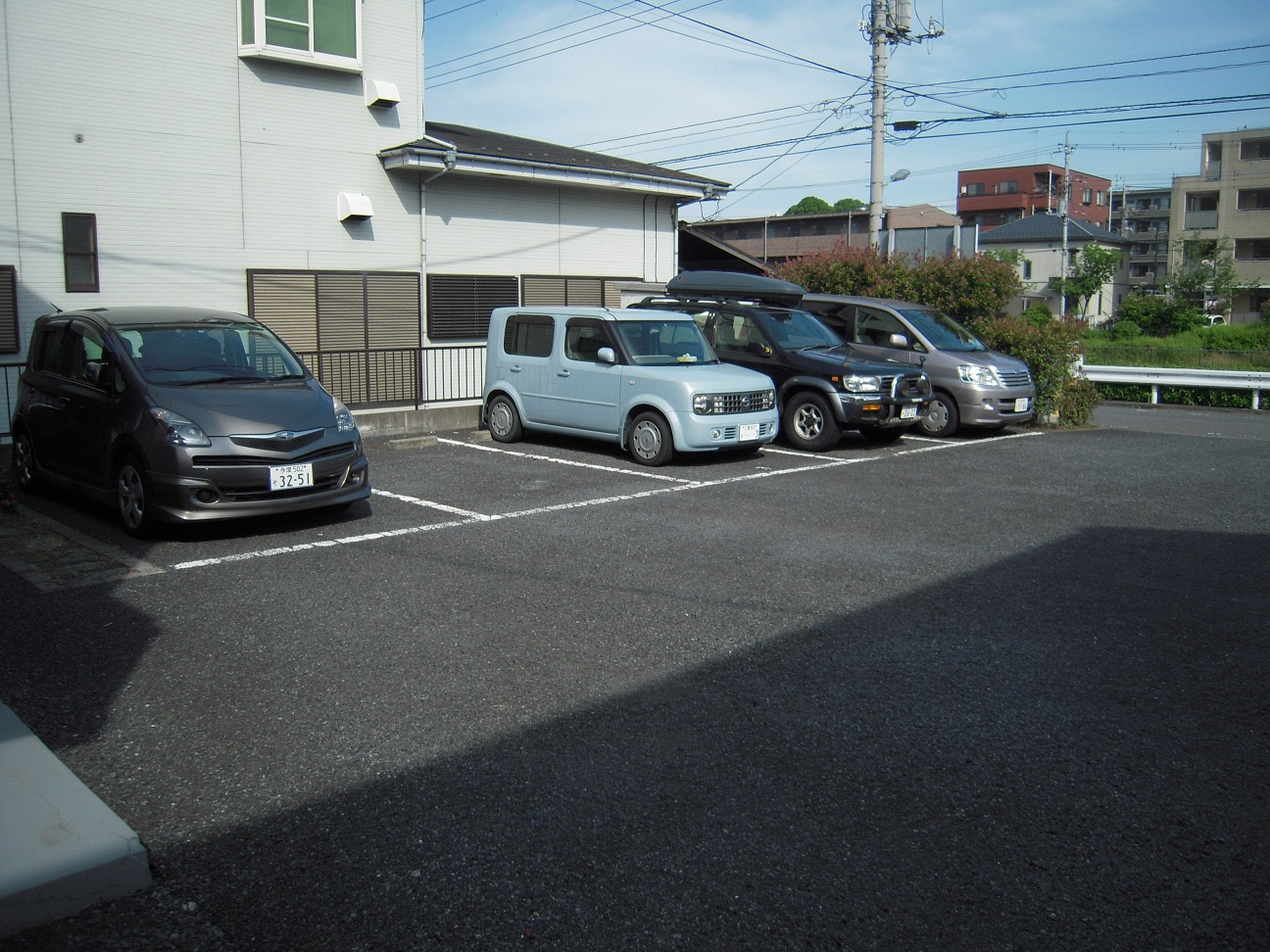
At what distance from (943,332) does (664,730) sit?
1178 cm

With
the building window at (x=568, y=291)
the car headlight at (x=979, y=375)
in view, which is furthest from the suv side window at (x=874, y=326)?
the building window at (x=568, y=291)

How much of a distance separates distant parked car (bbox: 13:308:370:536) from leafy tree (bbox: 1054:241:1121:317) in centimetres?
5453

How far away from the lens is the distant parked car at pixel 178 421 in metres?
7.33

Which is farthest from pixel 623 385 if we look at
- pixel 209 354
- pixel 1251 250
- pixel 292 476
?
pixel 1251 250

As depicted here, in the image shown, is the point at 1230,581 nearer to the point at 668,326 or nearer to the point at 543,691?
the point at 543,691

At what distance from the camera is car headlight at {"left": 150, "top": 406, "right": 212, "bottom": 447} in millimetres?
7293

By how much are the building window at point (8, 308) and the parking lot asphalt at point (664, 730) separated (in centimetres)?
430

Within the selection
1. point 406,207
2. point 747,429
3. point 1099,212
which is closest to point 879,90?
point 406,207

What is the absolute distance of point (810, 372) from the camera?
12.5 metres

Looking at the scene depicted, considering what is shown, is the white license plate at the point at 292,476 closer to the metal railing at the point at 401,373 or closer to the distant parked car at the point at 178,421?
the distant parked car at the point at 178,421

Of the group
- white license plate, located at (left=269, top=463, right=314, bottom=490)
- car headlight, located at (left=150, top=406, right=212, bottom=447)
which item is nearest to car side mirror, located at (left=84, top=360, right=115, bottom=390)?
car headlight, located at (left=150, top=406, right=212, bottom=447)

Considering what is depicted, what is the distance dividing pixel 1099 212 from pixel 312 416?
8939cm

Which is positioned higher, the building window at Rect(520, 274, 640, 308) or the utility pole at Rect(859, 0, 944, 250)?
the utility pole at Rect(859, 0, 944, 250)

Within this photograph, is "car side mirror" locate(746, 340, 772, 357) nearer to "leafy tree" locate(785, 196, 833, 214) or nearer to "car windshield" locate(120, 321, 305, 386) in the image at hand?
"car windshield" locate(120, 321, 305, 386)
